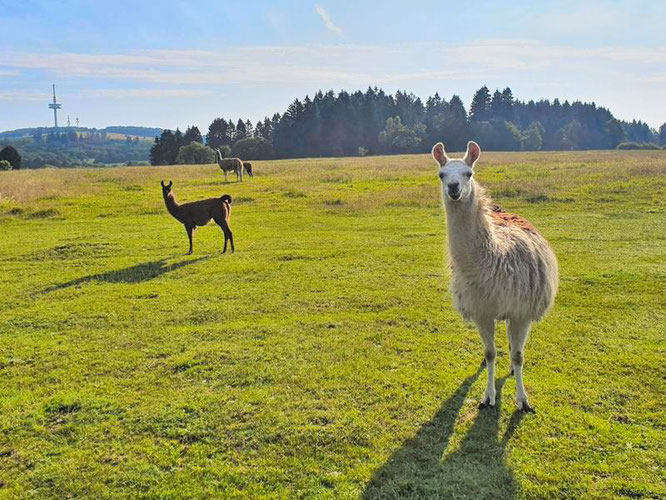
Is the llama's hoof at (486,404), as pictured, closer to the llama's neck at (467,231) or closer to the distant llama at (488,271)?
the distant llama at (488,271)

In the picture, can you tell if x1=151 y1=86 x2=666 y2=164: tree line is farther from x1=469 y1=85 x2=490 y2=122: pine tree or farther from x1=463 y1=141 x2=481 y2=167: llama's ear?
x1=463 y1=141 x2=481 y2=167: llama's ear

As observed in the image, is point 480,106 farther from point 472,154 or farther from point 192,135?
point 472,154

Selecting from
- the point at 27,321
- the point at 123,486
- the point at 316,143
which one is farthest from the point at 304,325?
the point at 316,143

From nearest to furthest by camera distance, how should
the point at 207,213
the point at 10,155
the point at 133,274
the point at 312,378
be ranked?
the point at 312,378, the point at 133,274, the point at 207,213, the point at 10,155

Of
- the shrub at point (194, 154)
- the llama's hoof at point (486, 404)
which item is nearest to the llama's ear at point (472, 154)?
the llama's hoof at point (486, 404)

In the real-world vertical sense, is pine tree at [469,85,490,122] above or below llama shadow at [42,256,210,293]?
above

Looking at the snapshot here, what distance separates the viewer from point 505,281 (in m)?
4.54

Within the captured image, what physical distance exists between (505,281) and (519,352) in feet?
2.54

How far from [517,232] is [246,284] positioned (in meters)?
5.47

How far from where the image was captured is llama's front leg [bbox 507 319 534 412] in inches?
183

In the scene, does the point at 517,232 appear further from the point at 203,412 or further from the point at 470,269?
the point at 203,412

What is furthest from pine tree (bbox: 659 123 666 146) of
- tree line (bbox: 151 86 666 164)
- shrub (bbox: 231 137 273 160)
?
shrub (bbox: 231 137 273 160)

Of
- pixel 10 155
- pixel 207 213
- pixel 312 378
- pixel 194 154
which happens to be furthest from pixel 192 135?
pixel 312 378

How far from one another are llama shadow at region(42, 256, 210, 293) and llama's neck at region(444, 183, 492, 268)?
6.93 m
